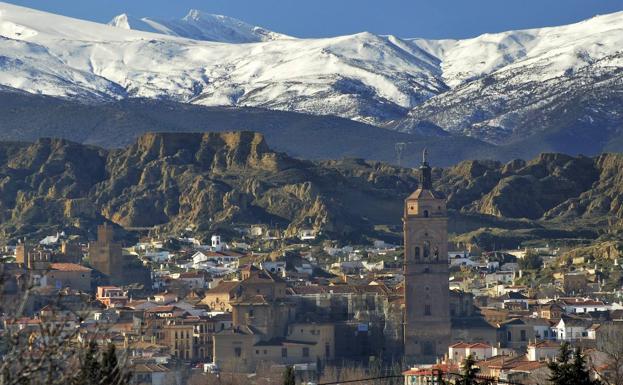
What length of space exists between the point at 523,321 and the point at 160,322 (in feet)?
52.7

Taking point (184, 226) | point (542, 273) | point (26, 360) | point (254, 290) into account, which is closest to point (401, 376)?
point (254, 290)

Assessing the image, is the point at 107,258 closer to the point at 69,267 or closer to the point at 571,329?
the point at 69,267

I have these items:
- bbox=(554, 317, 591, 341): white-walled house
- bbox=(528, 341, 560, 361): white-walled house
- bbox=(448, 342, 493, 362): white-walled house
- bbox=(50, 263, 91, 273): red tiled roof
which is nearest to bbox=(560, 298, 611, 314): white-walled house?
bbox=(554, 317, 591, 341): white-walled house

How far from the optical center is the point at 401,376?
9419 centimetres

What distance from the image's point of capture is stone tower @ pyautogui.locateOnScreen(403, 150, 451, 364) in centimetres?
11044

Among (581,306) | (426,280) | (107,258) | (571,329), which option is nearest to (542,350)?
(571,329)

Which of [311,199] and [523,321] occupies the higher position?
[311,199]

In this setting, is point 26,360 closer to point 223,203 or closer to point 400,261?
point 400,261

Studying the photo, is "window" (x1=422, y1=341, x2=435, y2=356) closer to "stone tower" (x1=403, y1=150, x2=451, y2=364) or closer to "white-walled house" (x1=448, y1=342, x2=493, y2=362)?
"stone tower" (x1=403, y1=150, x2=451, y2=364)

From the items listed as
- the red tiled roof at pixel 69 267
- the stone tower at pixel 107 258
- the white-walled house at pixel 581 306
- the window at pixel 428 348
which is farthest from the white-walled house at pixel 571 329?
the stone tower at pixel 107 258

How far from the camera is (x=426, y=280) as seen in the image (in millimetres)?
114062

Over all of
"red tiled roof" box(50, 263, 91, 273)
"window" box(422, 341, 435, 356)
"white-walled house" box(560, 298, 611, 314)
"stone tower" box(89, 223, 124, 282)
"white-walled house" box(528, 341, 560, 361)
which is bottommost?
"white-walled house" box(528, 341, 560, 361)

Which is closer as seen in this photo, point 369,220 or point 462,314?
point 462,314

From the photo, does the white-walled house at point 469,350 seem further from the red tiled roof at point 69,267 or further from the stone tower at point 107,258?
the stone tower at point 107,258
